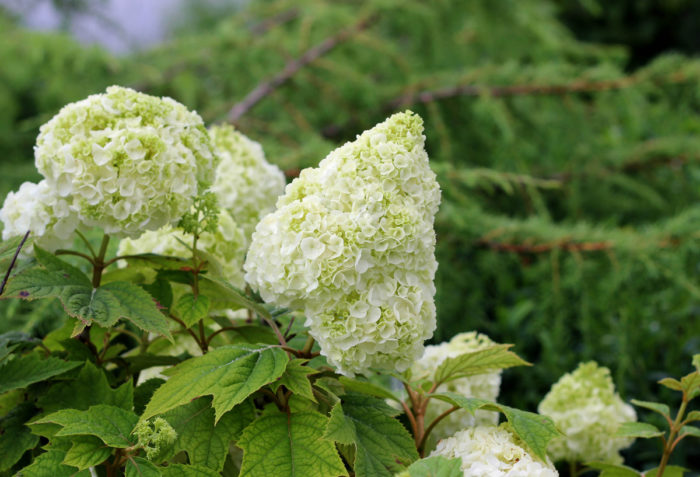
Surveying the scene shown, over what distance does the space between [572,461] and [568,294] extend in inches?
52.7

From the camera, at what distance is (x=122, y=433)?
33.6 inches

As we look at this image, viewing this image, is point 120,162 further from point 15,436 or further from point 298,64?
point 298,64

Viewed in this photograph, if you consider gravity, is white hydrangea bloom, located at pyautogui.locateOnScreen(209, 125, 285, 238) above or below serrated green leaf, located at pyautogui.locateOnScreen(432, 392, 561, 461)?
above

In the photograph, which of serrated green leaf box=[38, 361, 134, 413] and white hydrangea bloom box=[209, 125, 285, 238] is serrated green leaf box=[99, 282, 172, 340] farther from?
white hydrangea bloom box=[209, 125, 285, 238]

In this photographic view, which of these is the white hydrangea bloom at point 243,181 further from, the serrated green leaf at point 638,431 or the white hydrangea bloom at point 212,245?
the serrated green leaf at point 638,431

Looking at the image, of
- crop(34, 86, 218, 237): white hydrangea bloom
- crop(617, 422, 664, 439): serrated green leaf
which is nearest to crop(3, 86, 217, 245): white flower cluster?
crop(34, 86, 218, 237): white hydrangea bloom

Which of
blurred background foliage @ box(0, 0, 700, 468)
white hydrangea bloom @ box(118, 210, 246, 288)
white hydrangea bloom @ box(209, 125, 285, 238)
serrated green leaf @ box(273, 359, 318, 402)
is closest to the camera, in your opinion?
serrated green leaf @ box(273, 359, 318, 402)

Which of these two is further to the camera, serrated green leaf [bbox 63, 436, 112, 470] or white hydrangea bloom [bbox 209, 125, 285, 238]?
white hydrangea bloom [bbox 209, 125, 285, 238]

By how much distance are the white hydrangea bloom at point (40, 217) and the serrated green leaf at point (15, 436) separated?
9.8 inches

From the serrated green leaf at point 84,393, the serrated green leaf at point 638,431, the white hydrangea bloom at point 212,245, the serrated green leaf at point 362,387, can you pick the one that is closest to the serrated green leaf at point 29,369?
the serrated green leaf at point 84,393

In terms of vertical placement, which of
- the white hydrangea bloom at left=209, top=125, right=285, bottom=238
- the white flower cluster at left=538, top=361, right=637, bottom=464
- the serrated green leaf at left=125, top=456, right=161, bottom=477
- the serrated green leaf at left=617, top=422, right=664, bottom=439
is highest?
the white hydrangea bloom at left=209, top=125, right=285, bottom=238

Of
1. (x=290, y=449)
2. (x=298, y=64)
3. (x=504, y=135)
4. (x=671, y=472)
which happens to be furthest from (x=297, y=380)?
(x=298, y=64)

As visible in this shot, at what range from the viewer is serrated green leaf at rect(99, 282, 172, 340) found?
894mm

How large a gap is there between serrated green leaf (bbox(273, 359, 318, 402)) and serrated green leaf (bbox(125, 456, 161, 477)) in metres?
0.17
